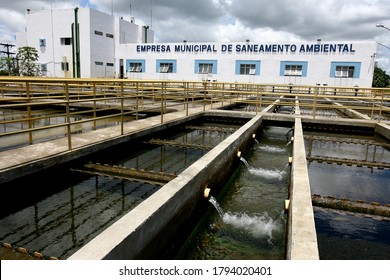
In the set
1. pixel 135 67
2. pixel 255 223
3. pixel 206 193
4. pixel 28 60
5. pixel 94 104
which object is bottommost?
pixel 255 223

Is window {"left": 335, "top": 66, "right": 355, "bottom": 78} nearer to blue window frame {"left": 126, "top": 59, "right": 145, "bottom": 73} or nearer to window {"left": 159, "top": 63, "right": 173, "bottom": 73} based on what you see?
window {"left": 159, "top": 63, "right": 173, "bottom": 73}

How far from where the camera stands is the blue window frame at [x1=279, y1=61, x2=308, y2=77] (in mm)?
32625

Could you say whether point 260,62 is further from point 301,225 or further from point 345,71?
point 301,225

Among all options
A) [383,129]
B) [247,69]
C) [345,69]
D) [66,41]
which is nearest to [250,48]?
[247,69]

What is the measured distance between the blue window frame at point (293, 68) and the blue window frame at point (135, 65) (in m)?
16.9

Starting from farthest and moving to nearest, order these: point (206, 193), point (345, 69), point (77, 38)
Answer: point (77, 38) → point (345, 69) → point (206, 193)

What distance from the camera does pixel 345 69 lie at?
3156 centimetres

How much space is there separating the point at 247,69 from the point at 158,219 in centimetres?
3322

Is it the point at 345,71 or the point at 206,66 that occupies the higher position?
the point at 206,66

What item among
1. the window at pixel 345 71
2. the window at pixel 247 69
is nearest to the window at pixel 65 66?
the window at pixel 247 69

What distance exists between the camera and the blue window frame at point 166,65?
37.2 meters

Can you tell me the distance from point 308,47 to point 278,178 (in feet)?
96.3

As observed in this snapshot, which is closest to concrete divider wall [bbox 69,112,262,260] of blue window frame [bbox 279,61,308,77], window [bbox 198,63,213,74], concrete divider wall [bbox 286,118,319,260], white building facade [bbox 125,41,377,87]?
concrete divider wall [bbox 286,118,319,260]

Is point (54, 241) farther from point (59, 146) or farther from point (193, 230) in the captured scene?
point (59, 146)
